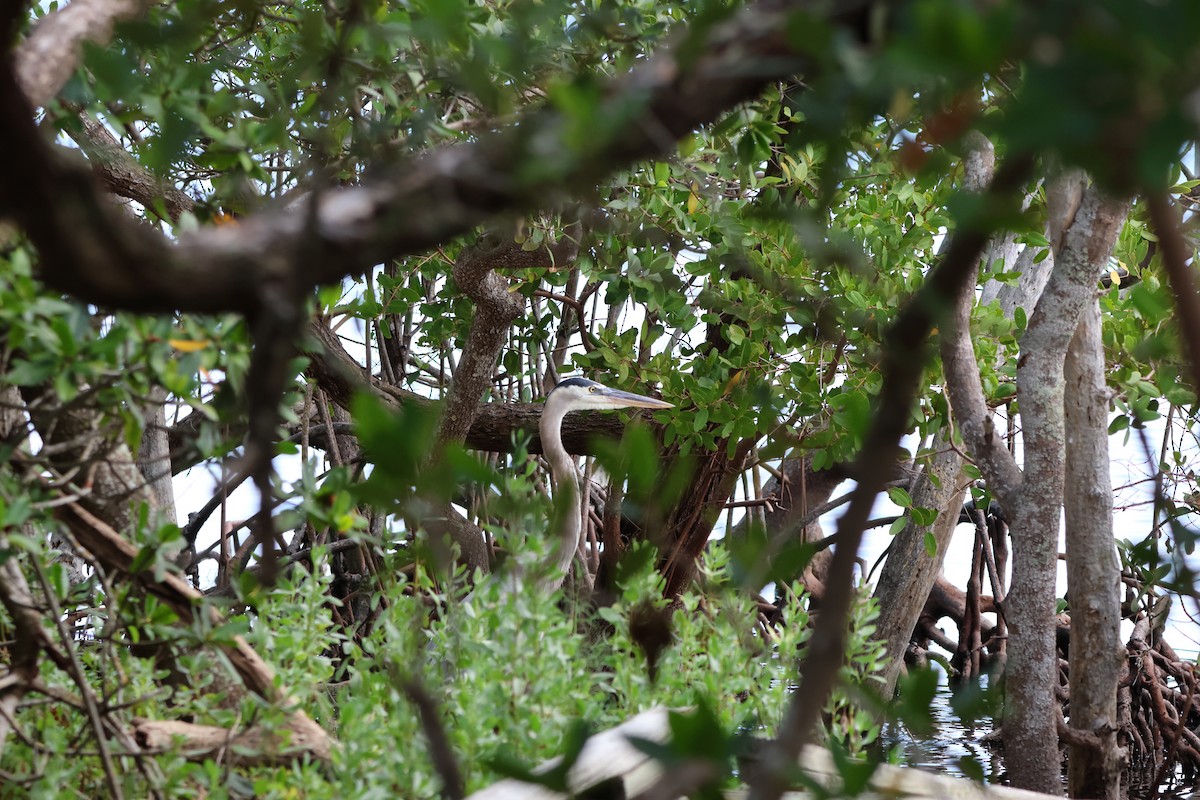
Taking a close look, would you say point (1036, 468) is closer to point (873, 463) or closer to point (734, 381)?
point (734, 381)

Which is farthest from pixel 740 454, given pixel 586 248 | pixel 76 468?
pixel 76 468

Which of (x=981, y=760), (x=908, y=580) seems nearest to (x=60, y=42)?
(x=908, y=580)

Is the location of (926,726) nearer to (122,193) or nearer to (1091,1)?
(1091,1)

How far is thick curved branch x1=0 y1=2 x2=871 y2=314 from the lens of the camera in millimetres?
588

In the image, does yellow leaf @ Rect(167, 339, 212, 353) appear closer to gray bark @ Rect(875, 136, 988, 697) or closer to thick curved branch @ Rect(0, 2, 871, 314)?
thick curved branch @ Rect(0, 2, 871, 314)

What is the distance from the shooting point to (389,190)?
2.28 feet

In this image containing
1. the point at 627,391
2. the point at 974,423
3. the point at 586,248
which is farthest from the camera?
the point at 627,391

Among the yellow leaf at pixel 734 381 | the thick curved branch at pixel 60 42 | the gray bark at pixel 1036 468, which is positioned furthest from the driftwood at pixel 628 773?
the yellow leaf at pixel 734 381

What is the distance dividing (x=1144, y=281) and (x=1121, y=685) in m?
1.35

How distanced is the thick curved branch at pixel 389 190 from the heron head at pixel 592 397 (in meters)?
2.92

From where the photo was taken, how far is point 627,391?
3.82 meters

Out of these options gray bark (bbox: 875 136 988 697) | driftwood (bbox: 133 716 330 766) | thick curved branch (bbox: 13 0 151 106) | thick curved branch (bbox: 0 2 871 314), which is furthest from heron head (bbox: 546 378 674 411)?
thick curved branch (bbox: 0 2 871 314)

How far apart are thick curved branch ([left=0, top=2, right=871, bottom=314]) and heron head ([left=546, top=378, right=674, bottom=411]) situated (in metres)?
2.92

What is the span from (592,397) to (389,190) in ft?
10.3
